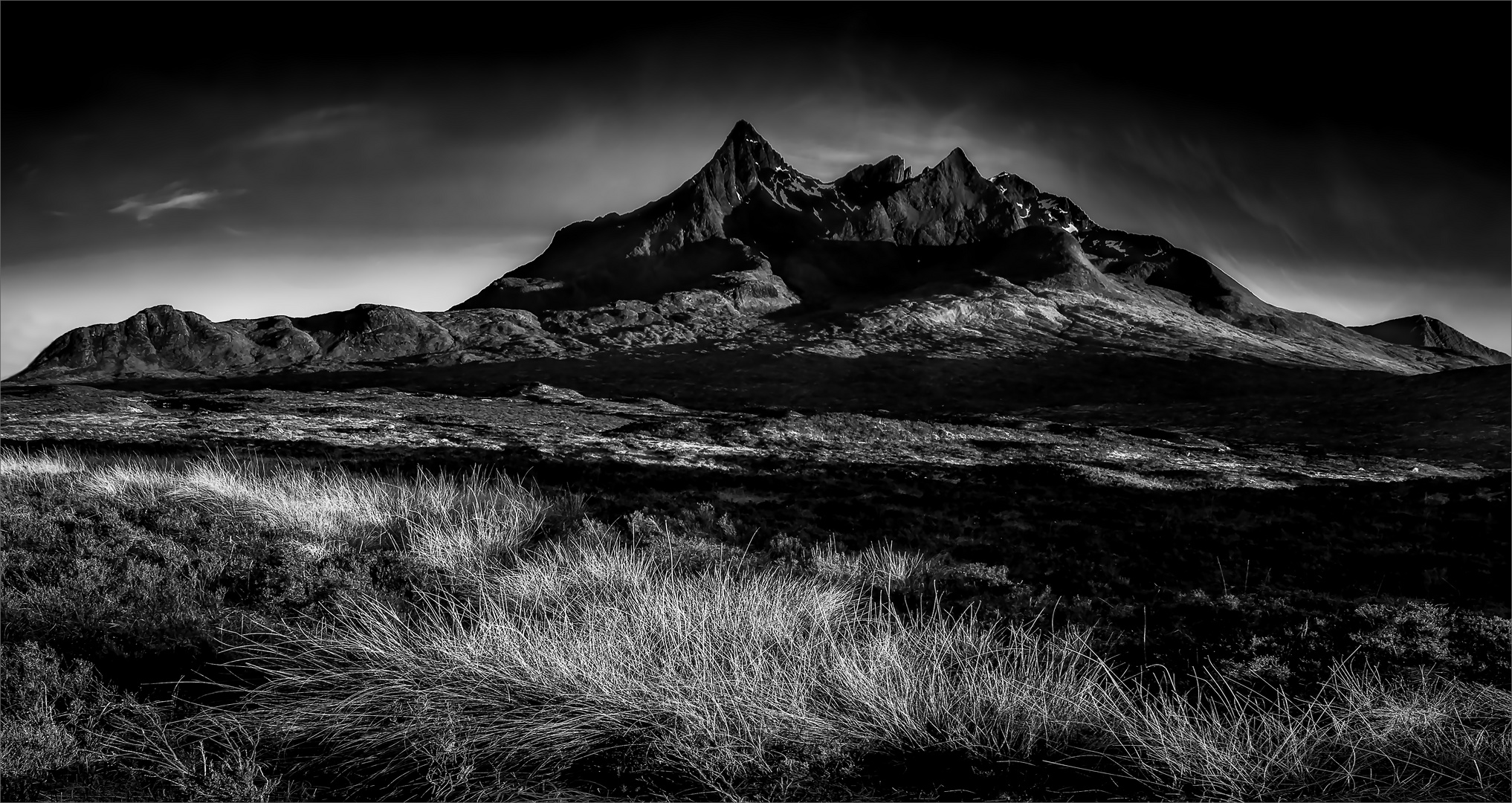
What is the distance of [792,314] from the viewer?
129750 mm

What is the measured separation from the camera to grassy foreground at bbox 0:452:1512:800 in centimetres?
399

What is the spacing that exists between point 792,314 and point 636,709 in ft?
416

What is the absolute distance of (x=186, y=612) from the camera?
5746mm

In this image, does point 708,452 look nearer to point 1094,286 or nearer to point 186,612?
point 186,612

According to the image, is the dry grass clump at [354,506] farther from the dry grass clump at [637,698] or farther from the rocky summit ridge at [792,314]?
the rocky summit ridge at [792,314]

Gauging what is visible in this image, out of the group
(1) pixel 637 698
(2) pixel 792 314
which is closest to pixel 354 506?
(1) pixel 637 698

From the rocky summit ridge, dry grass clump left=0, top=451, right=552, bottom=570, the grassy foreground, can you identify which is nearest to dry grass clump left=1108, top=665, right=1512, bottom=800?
the grassy foreground

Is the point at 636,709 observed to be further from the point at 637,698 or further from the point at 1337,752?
the point at 1337,752

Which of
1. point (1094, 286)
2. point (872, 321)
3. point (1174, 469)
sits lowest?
point (1174, 469)

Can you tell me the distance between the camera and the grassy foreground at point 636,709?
13.1 feet

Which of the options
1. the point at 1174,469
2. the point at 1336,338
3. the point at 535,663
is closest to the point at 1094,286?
the point at 1336,338

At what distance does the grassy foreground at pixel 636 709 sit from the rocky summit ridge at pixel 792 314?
84.4 meters

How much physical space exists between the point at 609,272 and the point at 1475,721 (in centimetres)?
17034

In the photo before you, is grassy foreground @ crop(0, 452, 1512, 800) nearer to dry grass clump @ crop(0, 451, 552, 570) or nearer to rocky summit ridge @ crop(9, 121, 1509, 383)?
dry grass clump @ crop(0, 451, 552, 570)
